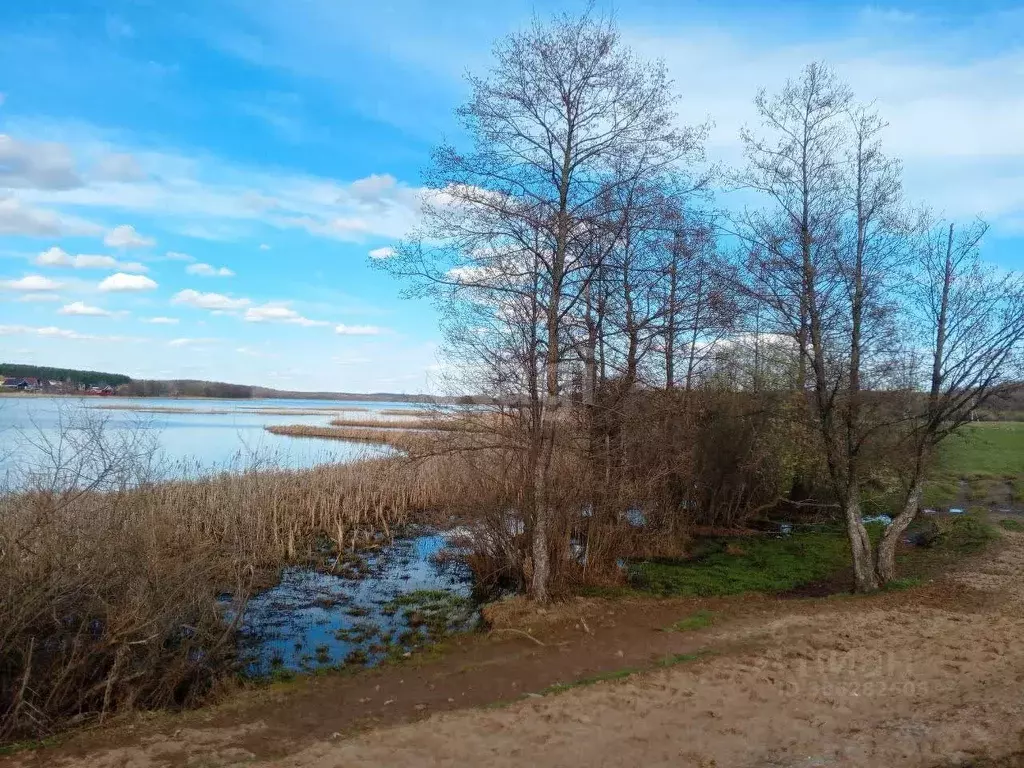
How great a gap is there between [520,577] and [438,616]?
1.76 m

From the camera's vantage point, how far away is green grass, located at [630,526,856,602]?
12.3 m

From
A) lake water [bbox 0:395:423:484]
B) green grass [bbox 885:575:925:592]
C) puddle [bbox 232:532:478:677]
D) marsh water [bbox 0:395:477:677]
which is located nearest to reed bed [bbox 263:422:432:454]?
lake water [bbox 0:395:423:484]

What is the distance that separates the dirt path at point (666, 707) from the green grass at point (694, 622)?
0.77 feet

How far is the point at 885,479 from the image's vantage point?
1820 cm

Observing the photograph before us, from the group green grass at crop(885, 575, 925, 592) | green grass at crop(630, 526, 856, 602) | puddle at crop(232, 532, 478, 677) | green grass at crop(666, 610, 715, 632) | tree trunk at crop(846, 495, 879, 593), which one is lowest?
puddle at crop(232, 532, 478, 677)

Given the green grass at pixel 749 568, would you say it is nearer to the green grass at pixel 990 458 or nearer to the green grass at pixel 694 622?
the green grass at pixel 694 622

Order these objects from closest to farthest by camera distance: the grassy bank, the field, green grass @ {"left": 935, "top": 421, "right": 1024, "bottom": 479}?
the field → the grassy bank → green grass @ {"left": 935, "top": 421, "right": 1024, "bottom": 479}

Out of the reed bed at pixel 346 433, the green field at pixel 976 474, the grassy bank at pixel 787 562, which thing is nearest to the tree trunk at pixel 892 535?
the grassy bank at pixel 787 562

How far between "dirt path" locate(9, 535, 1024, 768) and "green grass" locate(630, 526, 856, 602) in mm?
3022

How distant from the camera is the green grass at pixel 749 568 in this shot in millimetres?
12336

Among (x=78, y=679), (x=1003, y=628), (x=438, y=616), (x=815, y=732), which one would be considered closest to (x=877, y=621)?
(x=1003, y=628)

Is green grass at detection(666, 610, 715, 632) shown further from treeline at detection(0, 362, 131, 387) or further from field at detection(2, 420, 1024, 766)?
treeline at detection(0, 362, 131, 387)

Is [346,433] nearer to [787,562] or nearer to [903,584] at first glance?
[787,562]

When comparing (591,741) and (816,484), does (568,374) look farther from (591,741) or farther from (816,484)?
(816,484)
